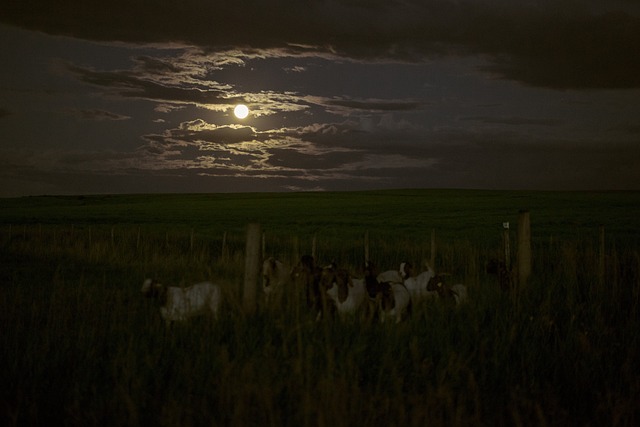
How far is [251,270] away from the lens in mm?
7664

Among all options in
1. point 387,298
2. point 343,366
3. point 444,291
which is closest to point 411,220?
point 444,291

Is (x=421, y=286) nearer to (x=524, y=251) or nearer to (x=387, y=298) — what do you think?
(x=524, y=251)

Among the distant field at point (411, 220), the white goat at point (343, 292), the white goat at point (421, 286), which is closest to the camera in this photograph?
the white goat at point (343, 292)

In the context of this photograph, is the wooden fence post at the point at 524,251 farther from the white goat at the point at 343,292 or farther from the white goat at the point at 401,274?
the white goat at the point at 343,292

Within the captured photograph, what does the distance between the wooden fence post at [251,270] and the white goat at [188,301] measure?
1.34 feet

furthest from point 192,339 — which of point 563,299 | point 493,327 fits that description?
point 563,299

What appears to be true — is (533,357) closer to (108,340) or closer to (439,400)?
(439,400)

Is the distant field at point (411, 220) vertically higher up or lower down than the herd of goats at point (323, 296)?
higher up

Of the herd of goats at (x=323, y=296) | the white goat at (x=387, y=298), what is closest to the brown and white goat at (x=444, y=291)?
the herd of goats at (x=323, y=296)

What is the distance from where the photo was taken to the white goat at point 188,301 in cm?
759

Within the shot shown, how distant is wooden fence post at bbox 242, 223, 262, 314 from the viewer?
296 inches

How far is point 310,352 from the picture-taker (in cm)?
564

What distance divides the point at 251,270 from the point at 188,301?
868mm

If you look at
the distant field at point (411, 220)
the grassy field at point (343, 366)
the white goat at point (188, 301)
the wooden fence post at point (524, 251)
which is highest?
the distant field at point (411, 220)
